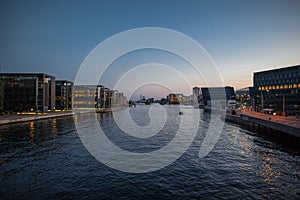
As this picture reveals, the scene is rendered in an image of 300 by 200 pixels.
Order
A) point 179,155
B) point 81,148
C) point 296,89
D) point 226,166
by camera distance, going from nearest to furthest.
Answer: point 226,166
point 179,155
point 81,148
point 296,89

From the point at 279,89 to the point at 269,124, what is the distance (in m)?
79.5

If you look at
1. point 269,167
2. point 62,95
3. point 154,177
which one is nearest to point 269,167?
point 269,167

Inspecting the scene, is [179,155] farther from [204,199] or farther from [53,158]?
[53,158]

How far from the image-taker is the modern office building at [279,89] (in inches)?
4070

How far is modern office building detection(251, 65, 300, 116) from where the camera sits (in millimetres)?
103375

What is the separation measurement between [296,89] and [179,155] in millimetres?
108113

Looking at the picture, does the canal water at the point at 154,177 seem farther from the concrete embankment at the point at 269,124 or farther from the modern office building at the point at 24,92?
the modern office building at the point at 24,92

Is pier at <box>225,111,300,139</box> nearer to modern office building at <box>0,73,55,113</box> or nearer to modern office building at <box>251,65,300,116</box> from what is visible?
modern office building at <box>251,65,300,116</box>

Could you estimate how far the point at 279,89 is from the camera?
11138 cm

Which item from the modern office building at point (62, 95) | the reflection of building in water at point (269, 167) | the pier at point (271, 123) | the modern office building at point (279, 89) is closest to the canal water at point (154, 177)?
the reflection of building in water at point (269, 167)

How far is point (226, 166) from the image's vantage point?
2408cm

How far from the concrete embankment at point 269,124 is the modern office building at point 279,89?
30005 mm

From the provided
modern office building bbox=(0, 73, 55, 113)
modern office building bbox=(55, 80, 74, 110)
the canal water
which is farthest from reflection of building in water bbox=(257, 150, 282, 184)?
modern office building bbox=(55, 80, 74, 110)

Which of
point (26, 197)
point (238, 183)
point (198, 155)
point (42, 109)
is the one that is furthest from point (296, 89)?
point (42, 109)
